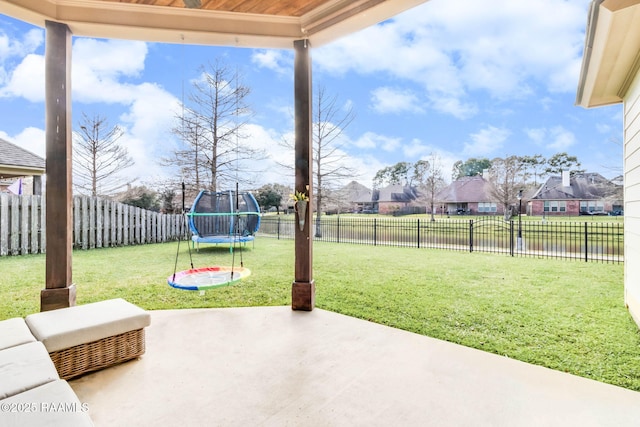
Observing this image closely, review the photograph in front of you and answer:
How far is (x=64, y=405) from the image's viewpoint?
1115 mm

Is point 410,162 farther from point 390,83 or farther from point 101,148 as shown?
point 101,148

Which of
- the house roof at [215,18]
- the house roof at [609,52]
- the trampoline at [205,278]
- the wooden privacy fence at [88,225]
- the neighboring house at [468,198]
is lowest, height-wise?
the trampoline at [205,278]

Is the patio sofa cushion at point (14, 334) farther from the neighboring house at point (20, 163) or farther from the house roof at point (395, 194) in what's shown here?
the house roof at point (395, 194)

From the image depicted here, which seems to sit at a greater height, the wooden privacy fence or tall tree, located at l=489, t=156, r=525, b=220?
tall tree, located at l=489, t=156, r=525, b=220

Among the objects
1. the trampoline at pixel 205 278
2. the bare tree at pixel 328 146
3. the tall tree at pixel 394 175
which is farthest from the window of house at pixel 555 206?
the trampoline at pixel 205 278

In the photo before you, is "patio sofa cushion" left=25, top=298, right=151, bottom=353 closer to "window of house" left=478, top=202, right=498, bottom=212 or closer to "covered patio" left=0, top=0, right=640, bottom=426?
"covered patio" left=0, top=0, right=640, bottom=426

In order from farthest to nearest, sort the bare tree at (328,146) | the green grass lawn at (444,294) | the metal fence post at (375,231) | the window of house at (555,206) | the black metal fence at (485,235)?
the bare tree at (328,146), the metal fence post at (375,231), the window of house at (555,206), the black metal fence at (485,235), the green grass lawn at (444,294)

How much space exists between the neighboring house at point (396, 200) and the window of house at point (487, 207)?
64.5 inches

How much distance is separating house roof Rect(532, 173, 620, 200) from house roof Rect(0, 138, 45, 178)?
37.7 ft

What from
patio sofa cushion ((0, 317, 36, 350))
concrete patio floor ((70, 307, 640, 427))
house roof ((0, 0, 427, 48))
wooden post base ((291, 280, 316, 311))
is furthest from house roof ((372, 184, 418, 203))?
patio sofa cushion ((0, 317, 36, 350))

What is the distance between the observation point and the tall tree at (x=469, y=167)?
28.5 feet

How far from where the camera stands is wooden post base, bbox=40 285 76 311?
2752mm

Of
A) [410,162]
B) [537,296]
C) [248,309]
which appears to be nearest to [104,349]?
[248,309]

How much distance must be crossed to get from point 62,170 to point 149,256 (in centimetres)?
406
